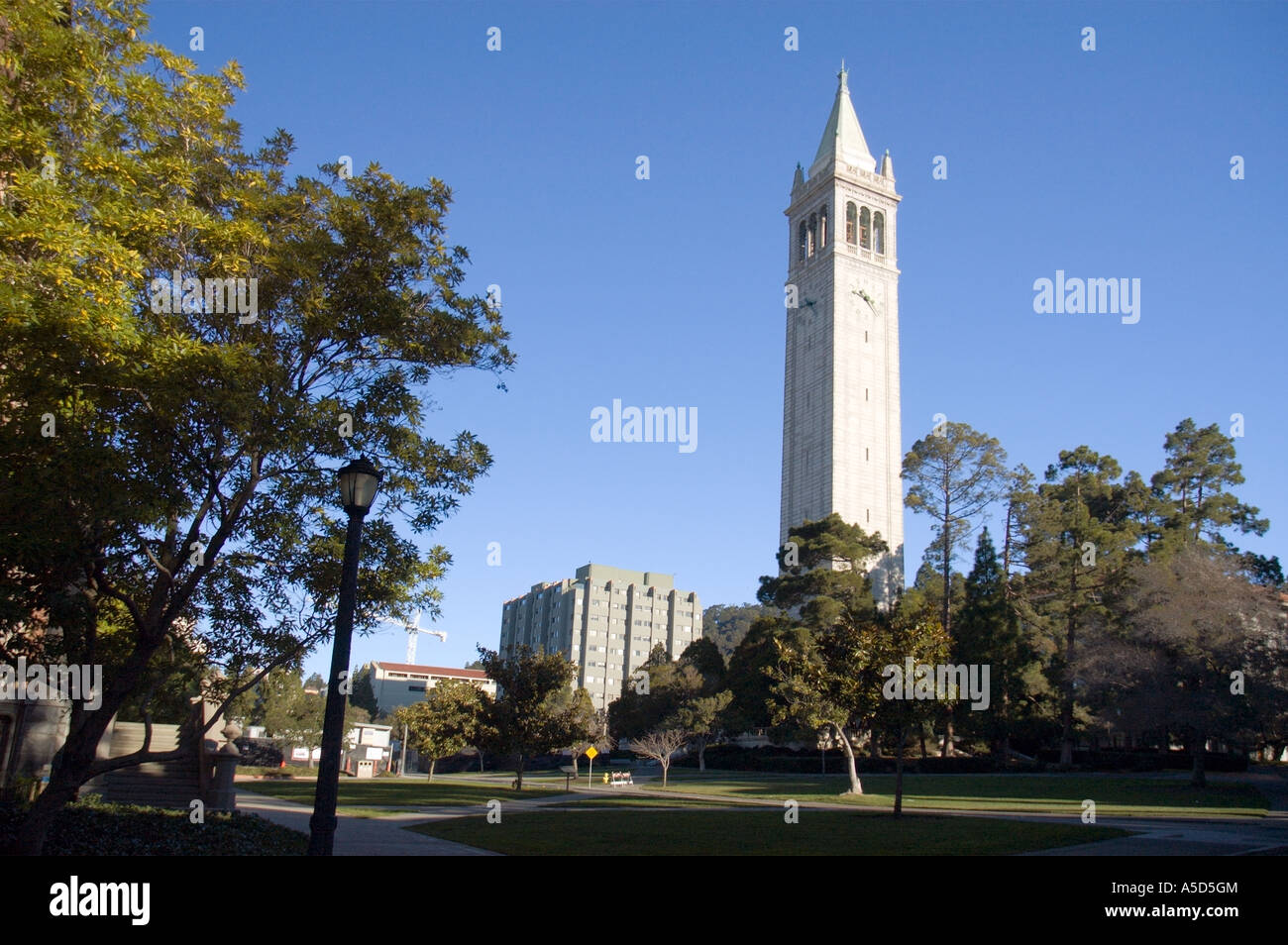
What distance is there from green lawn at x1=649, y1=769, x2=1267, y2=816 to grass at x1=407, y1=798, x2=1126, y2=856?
6372mm

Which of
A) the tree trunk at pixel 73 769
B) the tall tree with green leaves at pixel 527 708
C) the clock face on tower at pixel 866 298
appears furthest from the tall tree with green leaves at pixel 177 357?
the clock face on tower at pixel 866 298

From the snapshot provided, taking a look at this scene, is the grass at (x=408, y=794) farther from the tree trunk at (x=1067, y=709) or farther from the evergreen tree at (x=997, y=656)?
the tree trunk at (x=1067, y=709)

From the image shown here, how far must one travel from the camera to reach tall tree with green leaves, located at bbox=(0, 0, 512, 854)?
35.7 ft

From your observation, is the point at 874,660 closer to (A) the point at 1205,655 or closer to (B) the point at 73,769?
(B) the point at 73,769

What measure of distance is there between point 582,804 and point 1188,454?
54.8 meters

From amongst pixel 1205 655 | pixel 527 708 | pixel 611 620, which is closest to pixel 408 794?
pixel 527 708

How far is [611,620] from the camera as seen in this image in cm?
14825

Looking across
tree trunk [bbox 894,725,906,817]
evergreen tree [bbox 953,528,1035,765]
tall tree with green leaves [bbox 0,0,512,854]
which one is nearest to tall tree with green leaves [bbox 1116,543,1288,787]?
evergreen tree [bbox 953,528,1035,765]

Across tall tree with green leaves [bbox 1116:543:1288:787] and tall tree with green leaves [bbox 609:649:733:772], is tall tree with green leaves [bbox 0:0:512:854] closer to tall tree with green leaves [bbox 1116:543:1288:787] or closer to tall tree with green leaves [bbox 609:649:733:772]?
tall tree with green leaves [bbox 1116:543:1288:787]

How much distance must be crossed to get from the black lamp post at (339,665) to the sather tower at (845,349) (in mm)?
71959

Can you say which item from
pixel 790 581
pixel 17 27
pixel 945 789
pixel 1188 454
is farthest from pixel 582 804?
pixel 1188 454
